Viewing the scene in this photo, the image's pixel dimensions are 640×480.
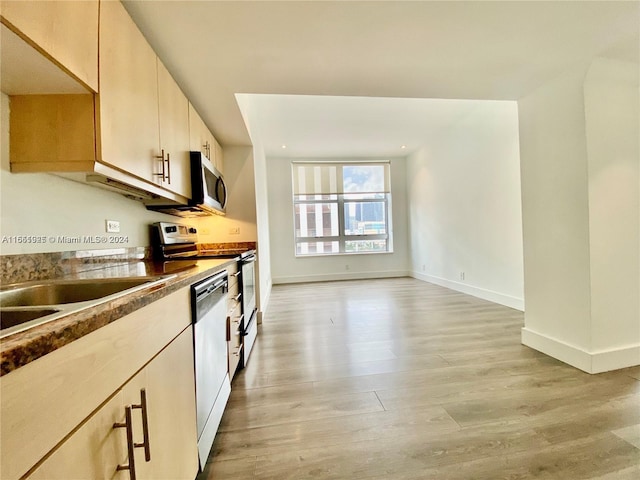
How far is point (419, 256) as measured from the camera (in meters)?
6.10

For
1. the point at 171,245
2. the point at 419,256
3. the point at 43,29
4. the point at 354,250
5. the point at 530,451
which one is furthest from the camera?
the point at 354,250

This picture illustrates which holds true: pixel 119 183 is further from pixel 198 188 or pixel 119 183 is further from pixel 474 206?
pixel 474 206

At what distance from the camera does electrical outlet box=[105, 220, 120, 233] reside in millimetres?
1668

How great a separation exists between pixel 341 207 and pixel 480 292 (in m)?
3.27

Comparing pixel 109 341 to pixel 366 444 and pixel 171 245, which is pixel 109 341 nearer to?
pixel 366 444

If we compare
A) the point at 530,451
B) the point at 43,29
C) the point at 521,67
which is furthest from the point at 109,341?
the point at 521,67

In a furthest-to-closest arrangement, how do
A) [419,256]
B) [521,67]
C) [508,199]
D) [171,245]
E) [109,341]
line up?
1. [419,256]
2. [508,199]
3. [171,245]
4. [521,67]
5. [109,341]

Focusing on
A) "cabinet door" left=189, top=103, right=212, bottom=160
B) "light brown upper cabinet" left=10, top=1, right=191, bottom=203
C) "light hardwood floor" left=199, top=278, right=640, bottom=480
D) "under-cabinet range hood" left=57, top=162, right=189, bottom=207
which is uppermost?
"cabinet door" left=189, top=103, right=212, bottom=160

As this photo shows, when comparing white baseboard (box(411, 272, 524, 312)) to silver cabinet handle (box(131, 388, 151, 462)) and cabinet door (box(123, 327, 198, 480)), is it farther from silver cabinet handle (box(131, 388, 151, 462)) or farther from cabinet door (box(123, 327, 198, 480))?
silver cabinet handle (box(131, 388, 151, 462))

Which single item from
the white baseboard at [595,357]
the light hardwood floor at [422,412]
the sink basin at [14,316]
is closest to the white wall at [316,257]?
the light hardwood floor at [422,412]

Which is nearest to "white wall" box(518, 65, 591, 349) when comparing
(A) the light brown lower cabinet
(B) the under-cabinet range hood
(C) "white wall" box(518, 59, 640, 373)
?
(C) "white wall" box(518, 59, 640, 373)

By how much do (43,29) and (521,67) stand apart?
8.59 feet

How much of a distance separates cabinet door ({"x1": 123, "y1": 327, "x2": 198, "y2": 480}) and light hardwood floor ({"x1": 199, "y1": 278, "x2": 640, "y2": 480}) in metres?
0.34

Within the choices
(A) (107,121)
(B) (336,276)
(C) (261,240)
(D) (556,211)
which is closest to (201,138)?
(A) (107,121)
